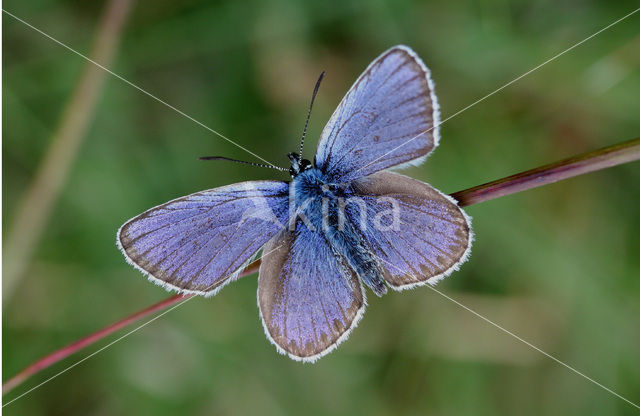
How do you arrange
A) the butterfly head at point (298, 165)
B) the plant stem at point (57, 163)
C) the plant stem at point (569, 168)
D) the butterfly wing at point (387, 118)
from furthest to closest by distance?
1. the plant stem at point (57, 163)
2. the butterfly head at point (298, 165)
3. the butterfly wing at point (387, 118)
4. the plant stem at point (569, 168)

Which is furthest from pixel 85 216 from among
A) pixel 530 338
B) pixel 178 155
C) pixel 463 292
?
pixel 530 338

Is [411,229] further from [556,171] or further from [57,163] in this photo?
[57,163]

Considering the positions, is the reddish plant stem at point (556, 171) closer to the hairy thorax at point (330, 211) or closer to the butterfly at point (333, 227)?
the butterfly at point (333, 227)

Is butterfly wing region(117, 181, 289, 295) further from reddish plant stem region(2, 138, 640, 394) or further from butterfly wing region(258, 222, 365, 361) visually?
reddish plant stem region(2, 138, 640, 394)

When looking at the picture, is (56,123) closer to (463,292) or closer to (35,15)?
(35,15)

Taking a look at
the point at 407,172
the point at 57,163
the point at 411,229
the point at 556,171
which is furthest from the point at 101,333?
the point at 407,172

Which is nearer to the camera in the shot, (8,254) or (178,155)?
(8,254)

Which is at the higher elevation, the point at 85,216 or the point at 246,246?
the point at 246,246

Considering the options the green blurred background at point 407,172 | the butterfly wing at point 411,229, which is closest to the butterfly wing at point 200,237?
the butterfly wing at point 411,229
